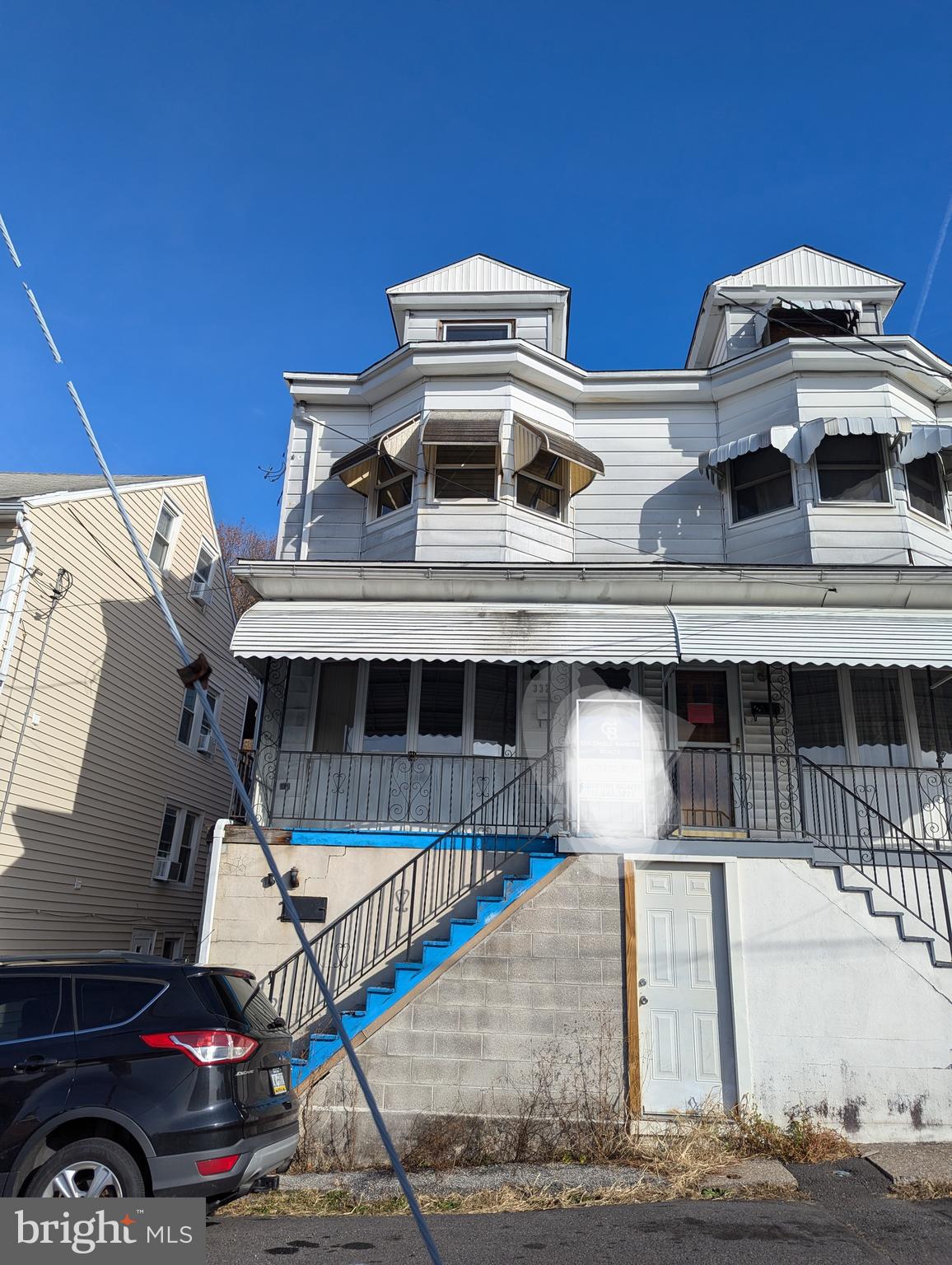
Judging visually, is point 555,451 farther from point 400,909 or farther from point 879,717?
point 400,909

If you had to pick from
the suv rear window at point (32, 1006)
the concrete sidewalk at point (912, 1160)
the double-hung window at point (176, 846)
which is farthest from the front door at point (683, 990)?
the double-hung window at point (176, 846)

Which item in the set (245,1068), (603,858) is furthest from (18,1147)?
(603,858)

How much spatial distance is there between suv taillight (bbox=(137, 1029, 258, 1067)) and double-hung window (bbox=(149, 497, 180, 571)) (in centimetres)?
1254

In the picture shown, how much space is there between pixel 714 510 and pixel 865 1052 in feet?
24.8

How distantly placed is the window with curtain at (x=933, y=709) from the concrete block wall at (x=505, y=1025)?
200 inches

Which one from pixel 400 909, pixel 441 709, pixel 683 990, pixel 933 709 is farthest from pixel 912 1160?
pixel 441 709

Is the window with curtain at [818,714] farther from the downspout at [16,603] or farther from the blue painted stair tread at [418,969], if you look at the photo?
the downspout at [16,603]

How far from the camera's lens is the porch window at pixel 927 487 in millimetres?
12672

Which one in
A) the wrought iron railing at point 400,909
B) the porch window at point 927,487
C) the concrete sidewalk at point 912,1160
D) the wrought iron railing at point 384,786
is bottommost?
the concrete sidewalk at point 912,1160

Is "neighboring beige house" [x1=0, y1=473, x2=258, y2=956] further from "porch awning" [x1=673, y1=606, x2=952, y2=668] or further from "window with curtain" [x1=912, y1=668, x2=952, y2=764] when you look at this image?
"window with curtain" [x1=912, y1=668, x2=952, y2=764]

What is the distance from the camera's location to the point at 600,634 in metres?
10.1

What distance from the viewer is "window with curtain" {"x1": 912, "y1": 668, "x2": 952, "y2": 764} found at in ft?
36.7

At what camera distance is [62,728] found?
1380 centimetres

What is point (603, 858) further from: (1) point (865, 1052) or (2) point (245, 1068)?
(2) point (245, 1068)
